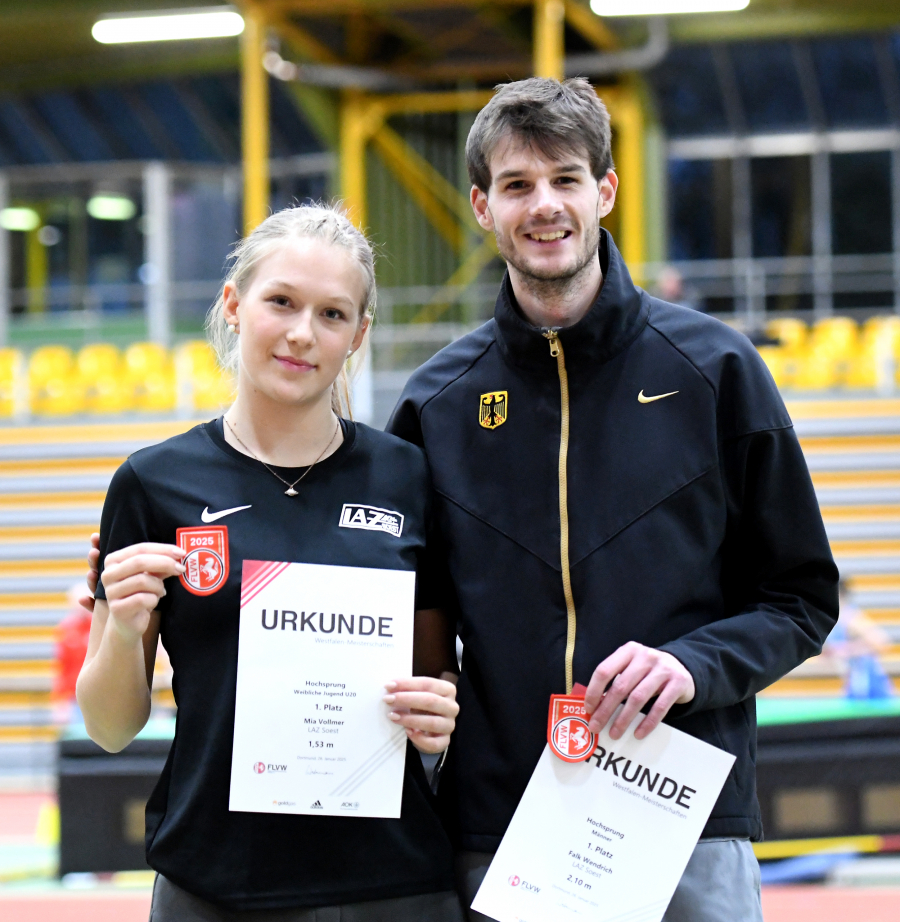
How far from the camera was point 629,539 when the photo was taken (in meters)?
1.85

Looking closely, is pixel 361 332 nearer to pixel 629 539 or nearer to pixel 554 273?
pixel 554 273

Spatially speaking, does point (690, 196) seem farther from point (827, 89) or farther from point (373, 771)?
point (373, 771)

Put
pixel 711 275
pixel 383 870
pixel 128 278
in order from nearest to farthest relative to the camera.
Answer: pixel 383 870, pixel 711 275, pixel 128 278

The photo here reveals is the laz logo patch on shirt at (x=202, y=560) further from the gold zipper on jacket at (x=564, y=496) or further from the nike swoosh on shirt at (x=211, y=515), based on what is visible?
the gold zipper on jacket at (x=564, y=496)

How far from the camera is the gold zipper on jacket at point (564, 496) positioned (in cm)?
184

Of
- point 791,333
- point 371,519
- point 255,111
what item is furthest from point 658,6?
point 371,519

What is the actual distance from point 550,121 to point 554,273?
23 cm

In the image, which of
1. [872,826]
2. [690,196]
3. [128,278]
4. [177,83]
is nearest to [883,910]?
[872,826]

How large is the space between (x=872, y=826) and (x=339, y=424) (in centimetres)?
394

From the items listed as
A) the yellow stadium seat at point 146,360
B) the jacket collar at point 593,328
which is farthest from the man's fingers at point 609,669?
the yellow stadium seat at point 146,360

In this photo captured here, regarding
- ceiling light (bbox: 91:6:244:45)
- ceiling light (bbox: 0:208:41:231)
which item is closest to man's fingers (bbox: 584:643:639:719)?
ceiling light (bbox: 91:6:244:45)

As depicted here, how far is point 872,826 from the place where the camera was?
495cm

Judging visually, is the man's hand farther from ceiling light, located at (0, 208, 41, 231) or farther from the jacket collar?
ceiling light, located at (0, 208, 41, 231)

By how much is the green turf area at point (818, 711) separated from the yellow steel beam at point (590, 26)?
29.5 ft
